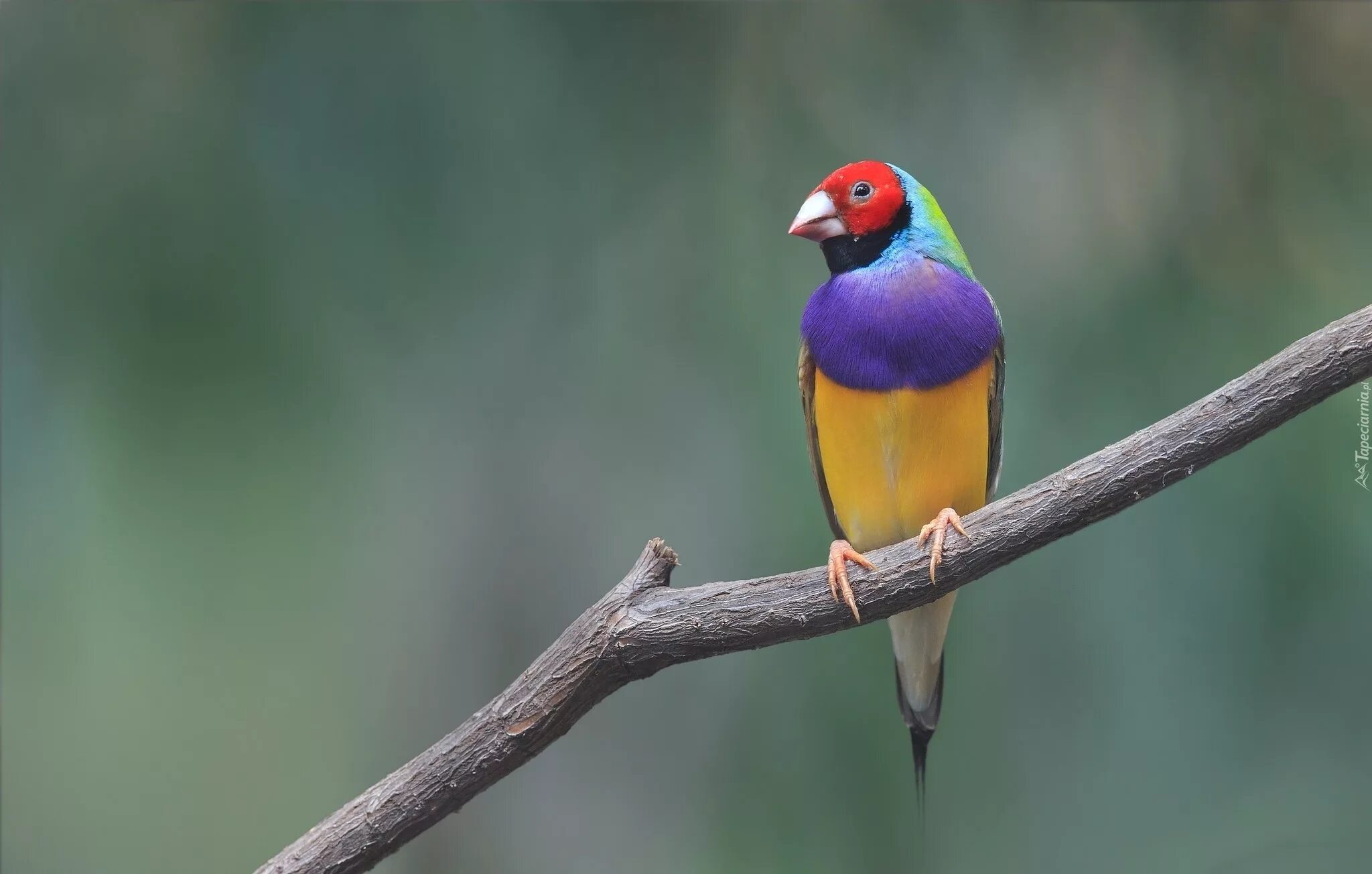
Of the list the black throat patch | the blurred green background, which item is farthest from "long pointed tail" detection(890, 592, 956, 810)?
the black throat patch

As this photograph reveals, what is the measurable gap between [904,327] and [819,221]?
0.23 meters

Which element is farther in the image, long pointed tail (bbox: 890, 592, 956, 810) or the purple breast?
long pointed tail (bbox: 890, 592, 956, 810)

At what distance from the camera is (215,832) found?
2.60 metres

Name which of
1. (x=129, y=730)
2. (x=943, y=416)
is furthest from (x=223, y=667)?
(x=943, y=416)

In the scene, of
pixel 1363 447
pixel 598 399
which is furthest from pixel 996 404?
pixel 598 399

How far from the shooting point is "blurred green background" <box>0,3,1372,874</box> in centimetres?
249

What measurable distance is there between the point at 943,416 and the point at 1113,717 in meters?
1.06

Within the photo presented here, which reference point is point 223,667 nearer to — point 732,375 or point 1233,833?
point 732,375

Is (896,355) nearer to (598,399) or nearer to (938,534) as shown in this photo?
(938,534)

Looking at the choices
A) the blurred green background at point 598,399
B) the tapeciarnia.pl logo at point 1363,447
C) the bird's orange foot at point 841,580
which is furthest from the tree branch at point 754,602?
the blurred green background at point 598,399

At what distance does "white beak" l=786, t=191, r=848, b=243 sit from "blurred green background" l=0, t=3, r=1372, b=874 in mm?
825

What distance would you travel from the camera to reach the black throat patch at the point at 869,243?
1844mm

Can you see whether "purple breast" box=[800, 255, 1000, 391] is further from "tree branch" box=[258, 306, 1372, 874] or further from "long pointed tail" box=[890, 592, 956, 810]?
"long pointed tail" box=[890, 592, 956, 810]

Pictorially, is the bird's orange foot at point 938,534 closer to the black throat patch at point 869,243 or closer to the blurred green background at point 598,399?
the black throat patch at point 869,243
